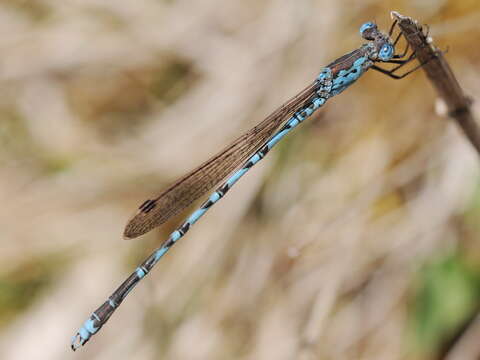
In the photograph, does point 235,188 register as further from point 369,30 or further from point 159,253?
point 369,30

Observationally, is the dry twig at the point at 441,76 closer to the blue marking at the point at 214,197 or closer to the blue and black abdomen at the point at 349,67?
the blue and black abdomen at the point at 349,67

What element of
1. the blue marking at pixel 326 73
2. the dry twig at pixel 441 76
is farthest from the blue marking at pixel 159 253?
the dry twig at pixel 441 76

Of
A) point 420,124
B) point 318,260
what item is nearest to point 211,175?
point 318,260

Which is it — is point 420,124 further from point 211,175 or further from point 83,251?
point 83,251

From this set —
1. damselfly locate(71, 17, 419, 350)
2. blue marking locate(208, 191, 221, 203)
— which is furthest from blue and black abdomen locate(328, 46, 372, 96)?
blue marking locate(208, 191, 221, 203)

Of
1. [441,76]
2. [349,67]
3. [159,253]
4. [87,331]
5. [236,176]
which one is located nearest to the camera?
[441,76]

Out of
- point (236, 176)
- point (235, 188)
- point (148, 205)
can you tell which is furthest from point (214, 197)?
point (235, 188)
